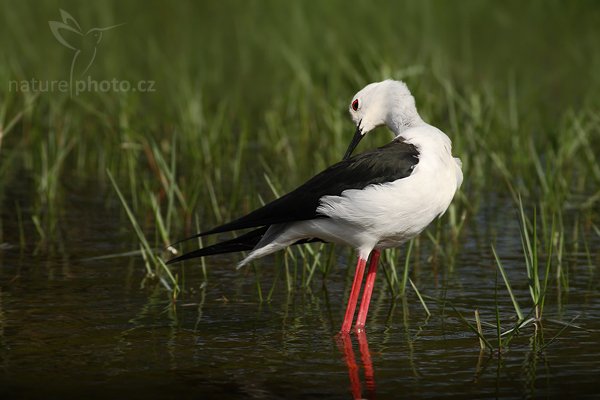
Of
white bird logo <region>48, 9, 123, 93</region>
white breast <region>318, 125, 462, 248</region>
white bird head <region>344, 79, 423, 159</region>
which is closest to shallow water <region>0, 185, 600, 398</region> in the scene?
white breast <region>318, 125, 462, 248</region>

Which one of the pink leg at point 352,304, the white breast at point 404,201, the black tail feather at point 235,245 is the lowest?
the pink leg at point 352,304

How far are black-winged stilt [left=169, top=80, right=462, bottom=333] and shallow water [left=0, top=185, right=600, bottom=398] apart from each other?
13.1 inches

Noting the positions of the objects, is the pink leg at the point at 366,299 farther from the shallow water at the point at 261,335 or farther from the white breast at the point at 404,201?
the white breast at the point at 404,201

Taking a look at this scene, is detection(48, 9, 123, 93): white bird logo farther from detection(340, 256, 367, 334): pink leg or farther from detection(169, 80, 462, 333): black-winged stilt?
detection(340, 256, 367, 334): pink leg

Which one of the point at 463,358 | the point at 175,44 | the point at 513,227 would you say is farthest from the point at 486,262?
the point at 175,44

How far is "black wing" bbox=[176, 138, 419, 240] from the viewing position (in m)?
5.71

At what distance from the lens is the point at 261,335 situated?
5723 millimetres

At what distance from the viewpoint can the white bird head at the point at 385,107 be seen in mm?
6359

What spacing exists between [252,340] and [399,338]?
0.67 metres

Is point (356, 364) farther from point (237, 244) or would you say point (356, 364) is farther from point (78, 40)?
point (78, 40)

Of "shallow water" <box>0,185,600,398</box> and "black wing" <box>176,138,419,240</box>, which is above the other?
"black wing" <box>176,138,419,240</box>

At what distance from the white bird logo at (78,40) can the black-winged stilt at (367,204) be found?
7137 mm

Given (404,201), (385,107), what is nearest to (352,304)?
(404,201)

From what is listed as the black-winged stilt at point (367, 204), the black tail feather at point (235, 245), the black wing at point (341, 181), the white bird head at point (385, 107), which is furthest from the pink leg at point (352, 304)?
the white bird head at point (385, 107)
